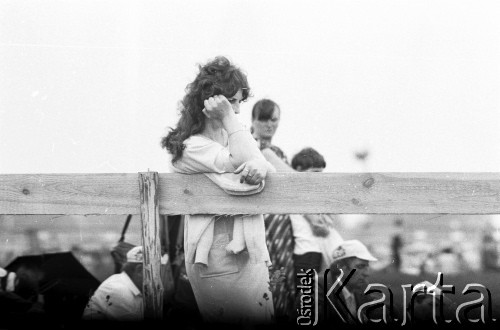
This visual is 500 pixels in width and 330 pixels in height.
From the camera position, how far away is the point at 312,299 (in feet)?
11.9

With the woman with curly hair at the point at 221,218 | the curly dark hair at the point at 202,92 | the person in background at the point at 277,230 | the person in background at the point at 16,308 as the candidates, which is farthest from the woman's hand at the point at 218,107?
the person in background at the point at 16,308

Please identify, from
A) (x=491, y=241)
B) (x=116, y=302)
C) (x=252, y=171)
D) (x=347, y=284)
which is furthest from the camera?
Result: (x=491, y=241)

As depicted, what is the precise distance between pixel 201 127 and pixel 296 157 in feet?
3.81

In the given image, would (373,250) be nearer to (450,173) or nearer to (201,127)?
(450,173)

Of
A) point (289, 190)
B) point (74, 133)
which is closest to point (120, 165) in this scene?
point (74, 133)

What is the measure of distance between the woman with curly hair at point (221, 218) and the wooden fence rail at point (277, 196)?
0.08 metres

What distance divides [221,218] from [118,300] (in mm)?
672

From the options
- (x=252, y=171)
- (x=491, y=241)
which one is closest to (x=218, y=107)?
(x=252, y=171)

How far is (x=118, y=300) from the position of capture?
3650 mm

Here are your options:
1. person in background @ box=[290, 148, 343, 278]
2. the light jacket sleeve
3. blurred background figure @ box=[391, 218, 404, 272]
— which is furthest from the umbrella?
blurred background figure @ box=[391, 218, 404, 272]

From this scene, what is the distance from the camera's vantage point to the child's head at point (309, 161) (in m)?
4.52

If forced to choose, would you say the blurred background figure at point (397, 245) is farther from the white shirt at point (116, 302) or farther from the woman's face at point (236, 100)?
the white shirt at point (116, 302)

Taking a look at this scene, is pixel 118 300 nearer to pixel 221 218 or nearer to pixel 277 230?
pixel 221 218

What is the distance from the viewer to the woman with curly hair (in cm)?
334
